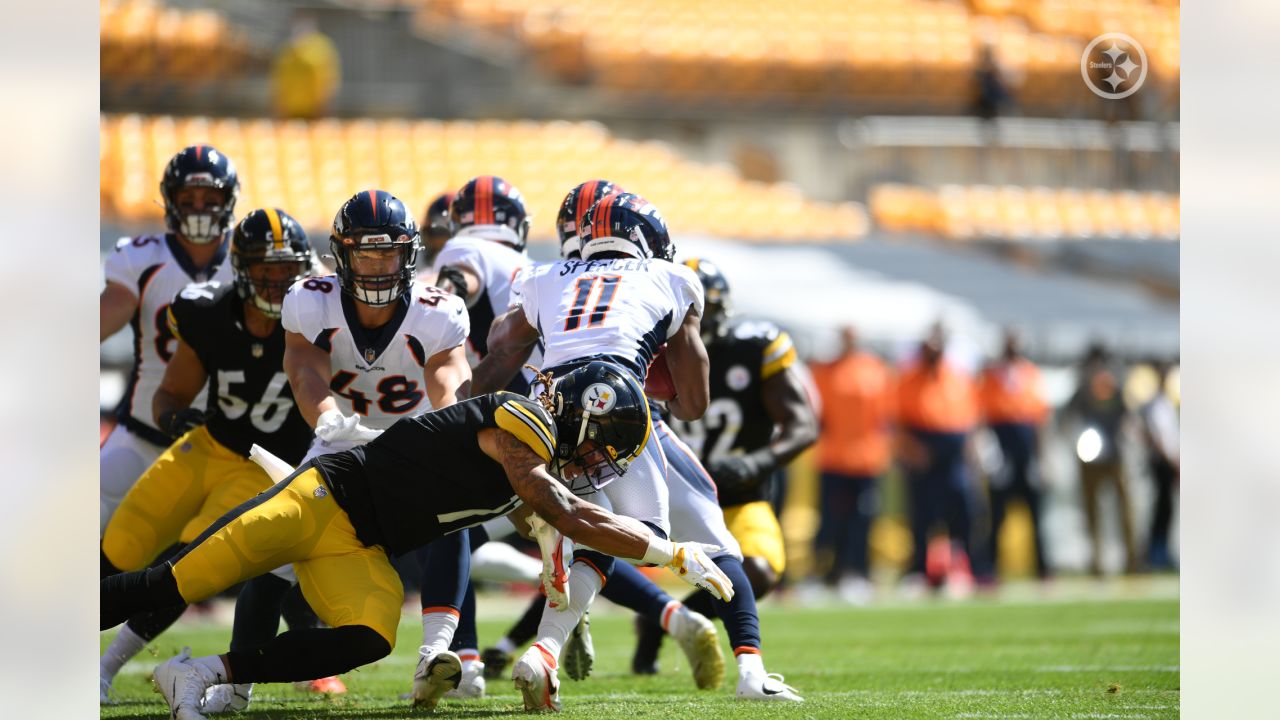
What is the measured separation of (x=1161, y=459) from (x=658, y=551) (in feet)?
27.6

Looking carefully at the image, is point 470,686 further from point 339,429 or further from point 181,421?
point 181,421

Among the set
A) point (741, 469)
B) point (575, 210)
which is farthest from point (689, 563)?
point (741, 469)

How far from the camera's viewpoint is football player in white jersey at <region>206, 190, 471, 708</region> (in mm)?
4734

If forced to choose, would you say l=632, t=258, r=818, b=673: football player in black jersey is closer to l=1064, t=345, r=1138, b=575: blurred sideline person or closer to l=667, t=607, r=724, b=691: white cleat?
l=667, t=607, r=724, b=691: white cleat

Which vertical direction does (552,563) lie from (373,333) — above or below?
below

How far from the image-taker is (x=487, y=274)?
5.79 m

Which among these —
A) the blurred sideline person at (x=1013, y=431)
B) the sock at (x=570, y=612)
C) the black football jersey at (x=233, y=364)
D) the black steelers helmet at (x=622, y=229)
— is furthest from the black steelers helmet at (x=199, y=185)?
the blurred sideline person at (x=1013, y=431)

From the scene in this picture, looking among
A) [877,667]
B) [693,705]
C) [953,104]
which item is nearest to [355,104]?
[953,104]

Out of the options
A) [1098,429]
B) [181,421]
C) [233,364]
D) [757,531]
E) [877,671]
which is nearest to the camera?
[181,421]

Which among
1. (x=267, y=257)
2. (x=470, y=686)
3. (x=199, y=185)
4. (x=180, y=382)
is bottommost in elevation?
(x=470, y=686)

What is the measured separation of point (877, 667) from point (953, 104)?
36.9 ft

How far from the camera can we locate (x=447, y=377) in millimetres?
4805

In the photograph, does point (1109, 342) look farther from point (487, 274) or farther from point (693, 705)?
point (693, 705)

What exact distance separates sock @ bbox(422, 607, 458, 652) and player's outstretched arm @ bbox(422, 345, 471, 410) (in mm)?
592
